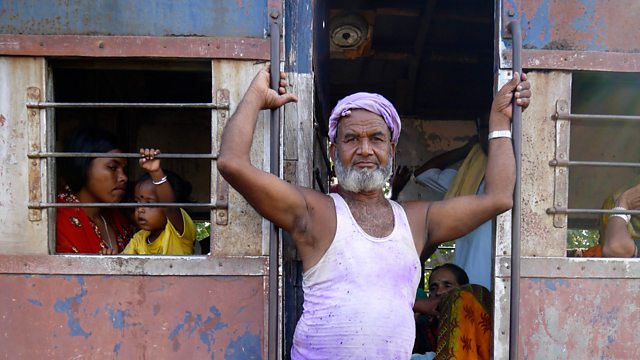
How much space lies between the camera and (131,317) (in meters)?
2.70

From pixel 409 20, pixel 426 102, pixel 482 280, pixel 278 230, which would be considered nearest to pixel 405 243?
pixel 278 230

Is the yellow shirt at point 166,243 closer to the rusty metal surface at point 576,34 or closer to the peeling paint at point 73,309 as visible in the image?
the peeling paint at point 73,309

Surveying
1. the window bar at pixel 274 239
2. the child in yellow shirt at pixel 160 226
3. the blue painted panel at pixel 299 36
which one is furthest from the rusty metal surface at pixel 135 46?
the child in yellow shirt at pixel 160 226

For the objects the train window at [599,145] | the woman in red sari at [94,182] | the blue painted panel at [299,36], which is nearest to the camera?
the blue painted panel at [299,36]

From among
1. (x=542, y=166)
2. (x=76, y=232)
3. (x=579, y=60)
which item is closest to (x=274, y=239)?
(x=76, y=232)

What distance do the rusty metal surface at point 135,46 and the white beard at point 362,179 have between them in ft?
1.97

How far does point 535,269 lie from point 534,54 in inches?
35.8

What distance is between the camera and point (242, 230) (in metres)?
2.74

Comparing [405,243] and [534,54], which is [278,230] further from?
[534,54]

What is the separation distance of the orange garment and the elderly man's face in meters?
0.79

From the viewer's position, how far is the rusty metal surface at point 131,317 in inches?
106

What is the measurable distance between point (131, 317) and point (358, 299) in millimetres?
963

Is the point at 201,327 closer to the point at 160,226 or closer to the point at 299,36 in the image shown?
the point at 160,226

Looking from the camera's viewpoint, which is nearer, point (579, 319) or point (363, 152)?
point (363, 152)
